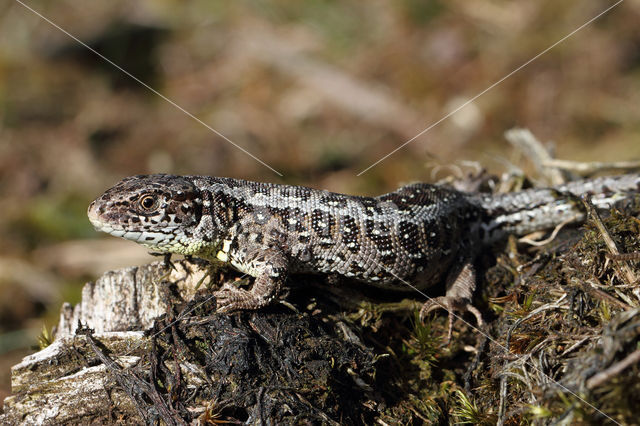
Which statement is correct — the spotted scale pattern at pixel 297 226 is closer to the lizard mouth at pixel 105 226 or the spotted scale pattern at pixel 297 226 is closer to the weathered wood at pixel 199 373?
the lizard mouth at pixel 105 226

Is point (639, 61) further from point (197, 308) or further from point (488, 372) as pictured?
point (197, 308)

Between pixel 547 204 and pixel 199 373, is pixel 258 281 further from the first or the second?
pixel 547 204

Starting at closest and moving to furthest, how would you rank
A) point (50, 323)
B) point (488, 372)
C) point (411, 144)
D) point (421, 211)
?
point (488, 372) → point (421, 211) → point (50, 323) → point (411, 144)

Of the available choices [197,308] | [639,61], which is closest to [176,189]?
[197,308]

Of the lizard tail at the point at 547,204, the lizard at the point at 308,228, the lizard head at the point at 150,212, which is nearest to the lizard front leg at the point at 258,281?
the lizard at the point at 308,228

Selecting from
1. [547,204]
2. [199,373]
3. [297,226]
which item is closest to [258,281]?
[297,226]

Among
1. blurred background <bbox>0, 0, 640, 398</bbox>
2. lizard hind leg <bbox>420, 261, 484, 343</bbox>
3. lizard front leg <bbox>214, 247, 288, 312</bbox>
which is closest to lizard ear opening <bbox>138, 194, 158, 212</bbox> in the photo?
lizard front leg <bbox>214, 247, 288, 312</bbox>

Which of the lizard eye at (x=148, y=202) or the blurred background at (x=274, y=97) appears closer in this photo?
the lizard eye at (x=148, y=202)
